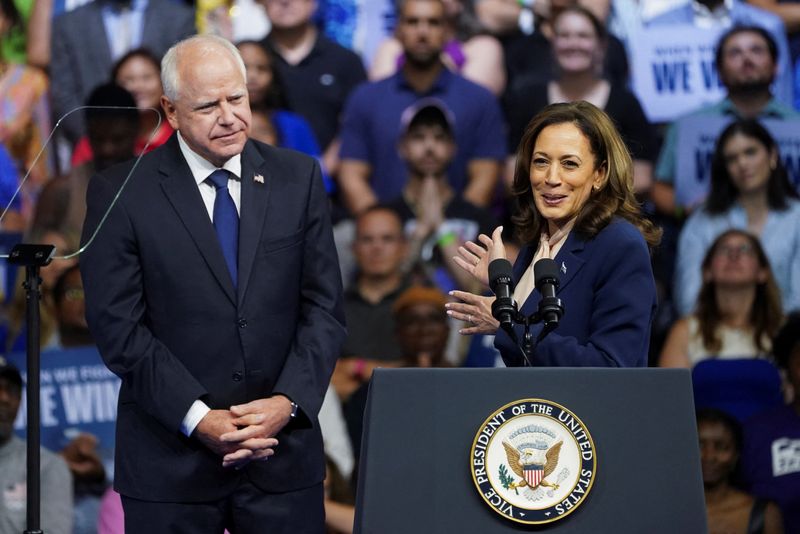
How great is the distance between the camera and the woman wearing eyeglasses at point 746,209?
20.4 feet

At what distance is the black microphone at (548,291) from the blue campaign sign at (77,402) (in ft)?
12.5

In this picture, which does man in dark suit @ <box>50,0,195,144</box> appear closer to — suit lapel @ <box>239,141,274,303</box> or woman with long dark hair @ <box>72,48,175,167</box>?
woman with long dark hair @ <box>72,48,175,167</box>

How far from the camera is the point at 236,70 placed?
3.24m

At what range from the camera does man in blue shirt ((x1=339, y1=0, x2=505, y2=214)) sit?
656cm

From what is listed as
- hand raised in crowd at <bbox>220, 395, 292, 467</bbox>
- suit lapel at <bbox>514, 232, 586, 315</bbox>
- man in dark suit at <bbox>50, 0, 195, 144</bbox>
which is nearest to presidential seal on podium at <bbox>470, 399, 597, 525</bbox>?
suit lapel at <bbox>514, 232, 586, 315</bbox>

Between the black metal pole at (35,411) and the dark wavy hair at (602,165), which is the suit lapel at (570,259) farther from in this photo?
the black metal pole at (35,411)

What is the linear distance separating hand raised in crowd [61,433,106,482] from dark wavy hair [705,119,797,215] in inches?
118

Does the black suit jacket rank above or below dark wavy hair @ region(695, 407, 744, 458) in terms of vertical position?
above

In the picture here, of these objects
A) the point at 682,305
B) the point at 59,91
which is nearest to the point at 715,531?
the point at 682,305

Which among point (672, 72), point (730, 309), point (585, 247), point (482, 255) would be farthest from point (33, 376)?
point (672, 72)

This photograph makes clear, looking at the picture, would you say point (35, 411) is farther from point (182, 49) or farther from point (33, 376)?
point (182, 49)

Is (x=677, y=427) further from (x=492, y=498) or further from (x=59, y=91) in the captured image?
(x=59, y=91)

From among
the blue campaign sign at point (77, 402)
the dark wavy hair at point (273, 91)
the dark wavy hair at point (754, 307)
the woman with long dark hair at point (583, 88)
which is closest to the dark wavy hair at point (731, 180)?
the dark wavy hair at point (754, 307)

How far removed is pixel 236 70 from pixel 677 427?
4.37 feet
